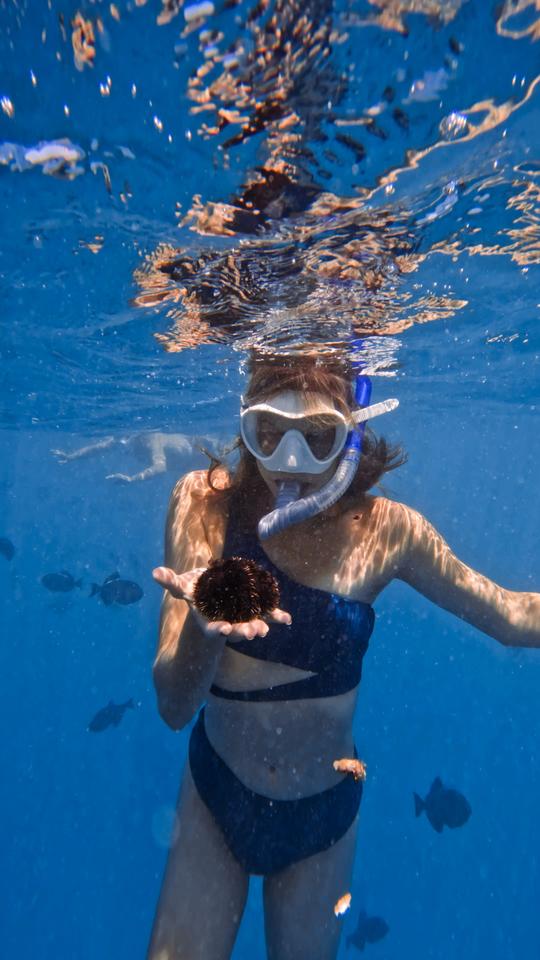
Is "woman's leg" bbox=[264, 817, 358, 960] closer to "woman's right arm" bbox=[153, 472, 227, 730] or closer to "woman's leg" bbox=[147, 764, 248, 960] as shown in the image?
"woman's leg" bbox=[147, 764, 248, 960]

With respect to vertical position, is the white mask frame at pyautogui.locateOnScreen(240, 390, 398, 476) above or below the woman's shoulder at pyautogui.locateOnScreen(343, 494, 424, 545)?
above

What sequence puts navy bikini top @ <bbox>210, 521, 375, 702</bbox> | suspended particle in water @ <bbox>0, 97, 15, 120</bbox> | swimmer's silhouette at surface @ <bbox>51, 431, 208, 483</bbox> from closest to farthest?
navy bikini top @ <bbox>210, 521, 375, 702</bbox> → suspended particle in water @ <bbox>0, 97, 15, 120</bbox> → swimmer's silhouette at surface @ <bbox>51, 431, 208, 483</bbox>

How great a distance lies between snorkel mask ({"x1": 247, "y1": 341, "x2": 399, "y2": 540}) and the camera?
3.65 m

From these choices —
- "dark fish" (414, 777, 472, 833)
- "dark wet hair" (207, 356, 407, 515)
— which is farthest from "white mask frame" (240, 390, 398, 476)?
"dark fish" (414, 777, 472, 833)

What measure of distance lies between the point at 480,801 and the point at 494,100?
21.5 metres

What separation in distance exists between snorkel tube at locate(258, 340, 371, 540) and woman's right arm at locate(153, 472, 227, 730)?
0.48 meters

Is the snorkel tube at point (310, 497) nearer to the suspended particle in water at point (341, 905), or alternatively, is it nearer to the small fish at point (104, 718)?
the suspended particle in water at point (341, 905)

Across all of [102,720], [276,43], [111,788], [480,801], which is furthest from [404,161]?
[480,801]

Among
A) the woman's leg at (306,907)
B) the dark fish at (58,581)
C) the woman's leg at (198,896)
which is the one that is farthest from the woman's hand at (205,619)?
the dark fish at (58,581)

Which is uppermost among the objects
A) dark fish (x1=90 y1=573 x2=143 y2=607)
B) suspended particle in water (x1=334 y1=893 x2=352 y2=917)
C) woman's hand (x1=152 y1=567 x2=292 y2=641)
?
woman's hand (x1=152 y1=567 x2=292 y2=641)

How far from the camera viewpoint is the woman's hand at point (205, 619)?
6.75ft

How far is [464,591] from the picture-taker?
13.0 feet

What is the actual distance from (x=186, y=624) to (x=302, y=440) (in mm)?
1500

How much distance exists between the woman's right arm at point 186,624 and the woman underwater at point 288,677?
0.05 feet
